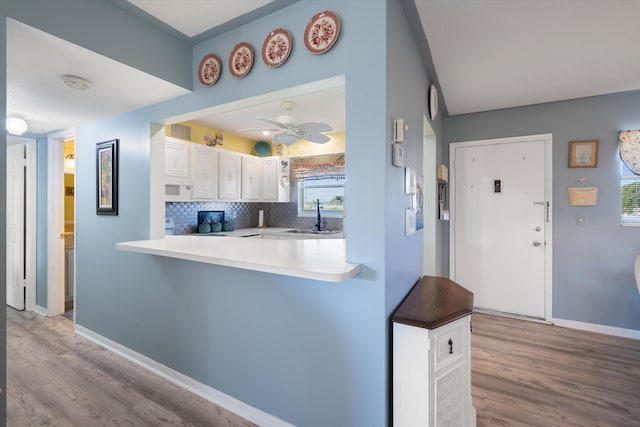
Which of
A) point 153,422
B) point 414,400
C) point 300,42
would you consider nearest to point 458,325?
point 414,400

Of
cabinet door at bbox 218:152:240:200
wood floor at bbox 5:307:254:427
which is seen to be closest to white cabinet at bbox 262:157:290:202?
cabinet door at bbox 218:152:240:200

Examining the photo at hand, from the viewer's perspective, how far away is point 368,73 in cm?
145

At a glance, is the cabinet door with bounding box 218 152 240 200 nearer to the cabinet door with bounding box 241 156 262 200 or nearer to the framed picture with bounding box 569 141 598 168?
the cabinet door with bounding box 241 156 262 200

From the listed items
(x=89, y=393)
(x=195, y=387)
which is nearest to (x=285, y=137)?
(x=195, y=387)

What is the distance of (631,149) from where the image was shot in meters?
2.93

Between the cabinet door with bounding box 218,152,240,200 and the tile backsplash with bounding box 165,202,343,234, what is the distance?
1.33ft

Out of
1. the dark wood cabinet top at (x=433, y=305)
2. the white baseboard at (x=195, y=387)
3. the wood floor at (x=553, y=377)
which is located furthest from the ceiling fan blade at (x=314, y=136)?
the wood floor at (x=553, y=377)

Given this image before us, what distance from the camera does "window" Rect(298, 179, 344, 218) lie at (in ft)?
15.3

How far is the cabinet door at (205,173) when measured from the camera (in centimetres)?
366

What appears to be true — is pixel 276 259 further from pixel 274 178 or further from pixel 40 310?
pixel 40 310

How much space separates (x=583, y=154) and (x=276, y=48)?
10.9 ft

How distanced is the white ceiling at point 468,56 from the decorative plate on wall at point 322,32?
358mm

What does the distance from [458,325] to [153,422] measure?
1884 millimetres

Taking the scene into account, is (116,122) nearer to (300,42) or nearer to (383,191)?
(300,42)
